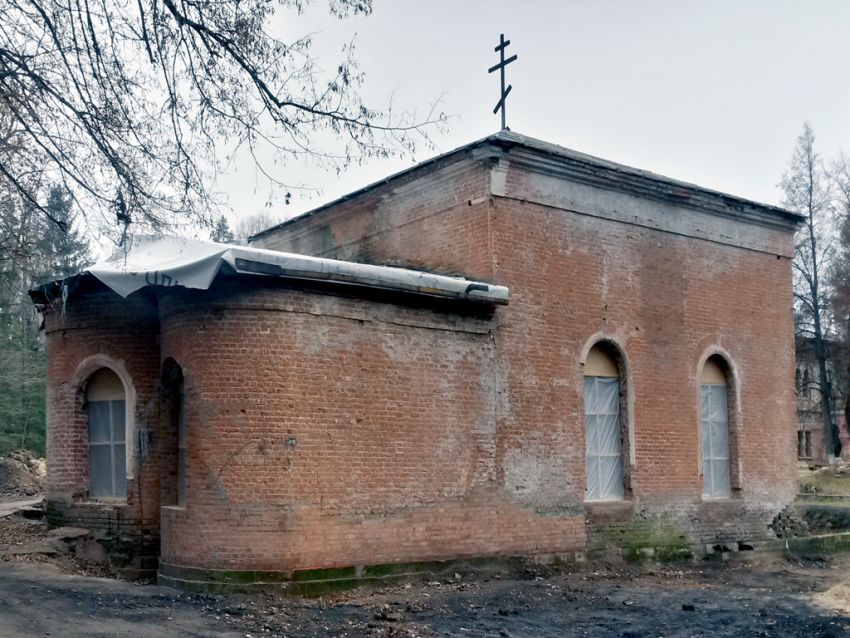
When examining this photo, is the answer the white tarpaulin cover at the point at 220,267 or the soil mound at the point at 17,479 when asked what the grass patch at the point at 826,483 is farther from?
the soil mound at the point at 17,479

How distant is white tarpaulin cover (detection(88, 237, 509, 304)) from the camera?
384 inches

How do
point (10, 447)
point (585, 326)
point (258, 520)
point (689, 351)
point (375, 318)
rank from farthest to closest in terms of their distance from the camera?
point (10, 447) < point (689, 351) < point (585, 326) < point (375, 318) < point (258, 520)

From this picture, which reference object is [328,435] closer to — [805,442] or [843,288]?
[843,288]

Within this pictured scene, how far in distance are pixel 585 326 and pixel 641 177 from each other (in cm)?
252

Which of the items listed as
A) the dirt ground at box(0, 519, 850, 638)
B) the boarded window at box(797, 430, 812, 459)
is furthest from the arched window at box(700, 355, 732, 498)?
the boarded window at box(797, 430, 812, 459)

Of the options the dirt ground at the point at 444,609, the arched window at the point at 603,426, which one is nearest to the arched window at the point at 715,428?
the arched window at the point at 603,426

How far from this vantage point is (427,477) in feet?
36.1

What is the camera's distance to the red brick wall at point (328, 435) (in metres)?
9.88

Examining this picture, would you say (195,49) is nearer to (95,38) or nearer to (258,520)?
(95,38)

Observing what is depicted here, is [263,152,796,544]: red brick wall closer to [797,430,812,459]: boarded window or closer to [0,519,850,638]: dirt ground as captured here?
[0,519,850,638]: dirt ground

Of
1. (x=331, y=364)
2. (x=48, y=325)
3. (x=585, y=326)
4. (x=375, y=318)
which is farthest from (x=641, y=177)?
(x=48, y=325)

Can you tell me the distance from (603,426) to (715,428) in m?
2.59

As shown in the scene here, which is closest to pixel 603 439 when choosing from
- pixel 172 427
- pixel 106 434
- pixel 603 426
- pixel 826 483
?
pixel 603 426

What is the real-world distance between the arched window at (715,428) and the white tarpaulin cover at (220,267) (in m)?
5.50
